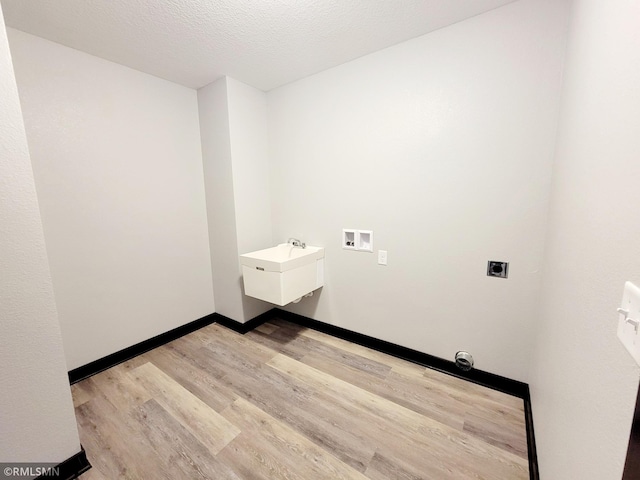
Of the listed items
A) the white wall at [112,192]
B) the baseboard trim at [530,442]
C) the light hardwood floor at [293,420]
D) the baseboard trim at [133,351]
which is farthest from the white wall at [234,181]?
the baseboard trim at [530,442]

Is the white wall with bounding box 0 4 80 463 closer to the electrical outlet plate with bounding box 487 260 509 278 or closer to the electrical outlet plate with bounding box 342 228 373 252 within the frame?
the electrical outlet plate with bounding box 342 228 373 252

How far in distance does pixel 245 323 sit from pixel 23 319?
1645 millimetres

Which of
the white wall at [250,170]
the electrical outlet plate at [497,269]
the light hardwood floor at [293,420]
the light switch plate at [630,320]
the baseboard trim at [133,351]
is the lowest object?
the light hardwood floor at [293,420]

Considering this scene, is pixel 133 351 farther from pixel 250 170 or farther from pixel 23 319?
pixel 250 170

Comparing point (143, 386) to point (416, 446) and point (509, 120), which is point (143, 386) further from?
point (509, 120)

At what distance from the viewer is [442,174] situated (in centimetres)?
175

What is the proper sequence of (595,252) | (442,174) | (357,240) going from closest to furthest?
(595,252), (442,174), (357,240)

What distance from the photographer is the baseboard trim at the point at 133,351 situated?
193 cm

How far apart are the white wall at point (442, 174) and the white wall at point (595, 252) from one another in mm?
318

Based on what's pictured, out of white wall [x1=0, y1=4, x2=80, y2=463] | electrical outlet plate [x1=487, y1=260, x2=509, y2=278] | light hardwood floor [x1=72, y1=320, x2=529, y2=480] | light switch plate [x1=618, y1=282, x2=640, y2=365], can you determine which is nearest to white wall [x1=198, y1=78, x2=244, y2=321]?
light hardwood floor [x1=72, y1=320, x2=529, y2=480]

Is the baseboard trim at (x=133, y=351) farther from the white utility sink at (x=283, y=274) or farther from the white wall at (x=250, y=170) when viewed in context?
the white utility sink at (x=283, y=274)

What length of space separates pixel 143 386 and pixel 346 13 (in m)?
2.80

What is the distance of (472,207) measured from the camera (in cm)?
168

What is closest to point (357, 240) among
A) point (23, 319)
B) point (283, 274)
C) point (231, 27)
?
point (283, 274)
